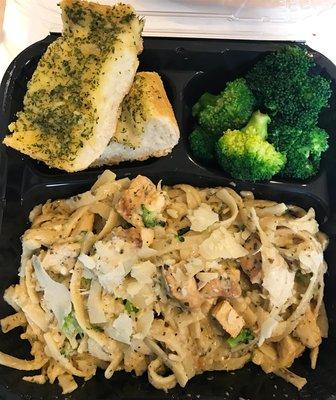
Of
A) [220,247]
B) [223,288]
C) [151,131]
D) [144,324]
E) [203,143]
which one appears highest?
[151,131]

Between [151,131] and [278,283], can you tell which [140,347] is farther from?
[151,131]

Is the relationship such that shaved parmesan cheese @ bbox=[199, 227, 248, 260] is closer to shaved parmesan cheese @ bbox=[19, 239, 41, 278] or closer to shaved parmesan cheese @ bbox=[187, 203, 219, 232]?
shaved parmesan cheese @ bbox=[187, 203, 219, 232]

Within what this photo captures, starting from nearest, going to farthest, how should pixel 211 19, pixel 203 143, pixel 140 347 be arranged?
pixel 140 347 → pixel 203 143 → pixel 211 19

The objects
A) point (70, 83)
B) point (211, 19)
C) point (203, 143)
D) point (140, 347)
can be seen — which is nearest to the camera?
point (70, 83)

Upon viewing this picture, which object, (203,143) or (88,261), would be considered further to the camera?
(203,143)

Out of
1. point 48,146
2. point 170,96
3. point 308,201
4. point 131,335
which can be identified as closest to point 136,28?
point 170,96

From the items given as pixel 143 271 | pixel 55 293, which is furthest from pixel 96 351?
pixel 143 271

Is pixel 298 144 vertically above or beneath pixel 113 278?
above

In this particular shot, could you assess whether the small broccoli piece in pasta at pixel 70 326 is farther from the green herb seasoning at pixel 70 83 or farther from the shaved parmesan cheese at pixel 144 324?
the green herb seasoning at pixel 70 83
